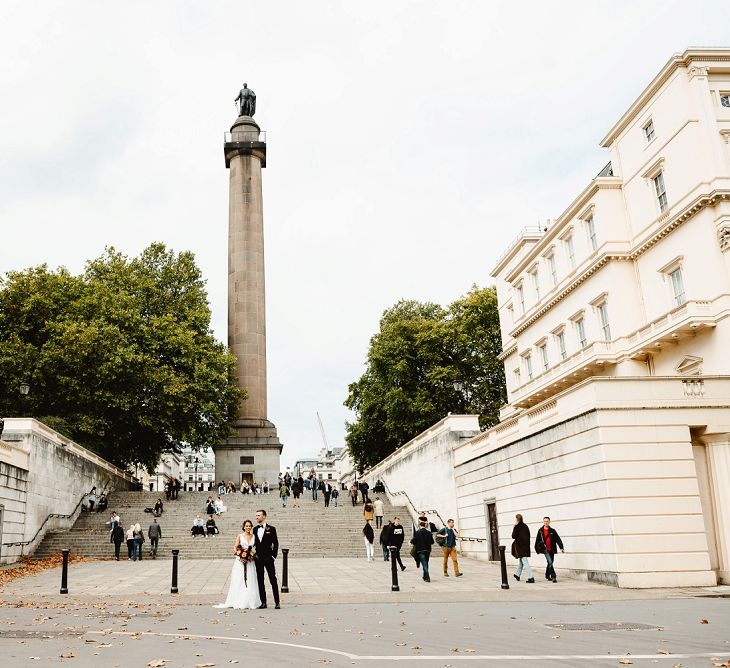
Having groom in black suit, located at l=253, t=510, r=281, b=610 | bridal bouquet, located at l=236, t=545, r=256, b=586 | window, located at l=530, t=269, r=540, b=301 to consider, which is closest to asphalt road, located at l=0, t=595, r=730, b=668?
groom in black suit, located at l=253, t=510, r=281, b=610

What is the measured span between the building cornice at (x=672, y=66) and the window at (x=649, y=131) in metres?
0.81

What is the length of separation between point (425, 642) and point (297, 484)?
3255cm

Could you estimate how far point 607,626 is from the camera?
1027cm

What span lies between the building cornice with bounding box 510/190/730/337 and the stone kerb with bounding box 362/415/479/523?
30.6ft

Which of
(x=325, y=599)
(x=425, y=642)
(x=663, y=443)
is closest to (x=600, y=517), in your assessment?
(x=663, y=443)

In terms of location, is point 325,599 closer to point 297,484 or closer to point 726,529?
point 726,529

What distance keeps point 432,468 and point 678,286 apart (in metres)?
12.7

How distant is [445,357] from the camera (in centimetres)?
5294

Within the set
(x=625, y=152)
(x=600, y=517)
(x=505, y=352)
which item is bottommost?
(x=600, y=517)

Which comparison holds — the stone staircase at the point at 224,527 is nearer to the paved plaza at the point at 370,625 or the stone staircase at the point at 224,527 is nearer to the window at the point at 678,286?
the paved plaza at the point at 370,625

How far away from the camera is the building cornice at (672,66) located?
92.9ft

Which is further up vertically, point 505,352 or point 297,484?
point 505,352

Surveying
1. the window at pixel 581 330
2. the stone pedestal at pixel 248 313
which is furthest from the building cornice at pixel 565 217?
the stone pedestal at pixel 248 313

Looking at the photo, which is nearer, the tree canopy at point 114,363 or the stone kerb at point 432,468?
the stone kerb at point 432,468
